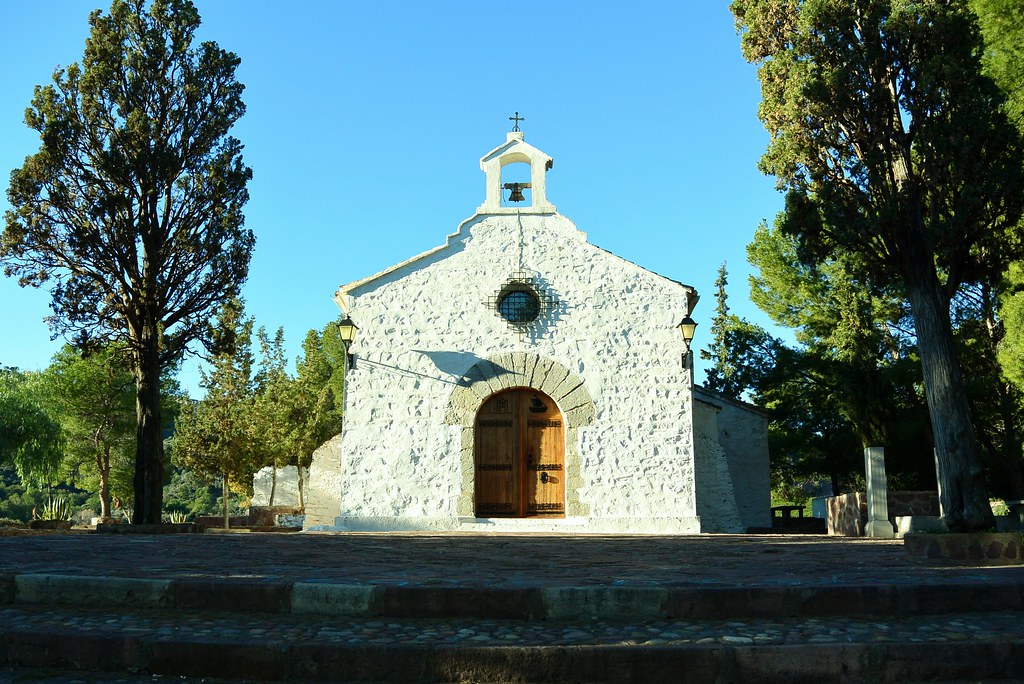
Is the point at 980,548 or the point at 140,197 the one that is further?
the point at 140,197

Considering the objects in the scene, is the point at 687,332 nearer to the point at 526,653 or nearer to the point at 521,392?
the point at 521,392

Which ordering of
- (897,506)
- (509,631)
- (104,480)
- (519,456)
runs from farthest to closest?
(104,480)
(519,456)
(897,506)
(509,631)

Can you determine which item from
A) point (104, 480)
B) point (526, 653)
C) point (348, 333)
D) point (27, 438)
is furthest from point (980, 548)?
point (104, 480)

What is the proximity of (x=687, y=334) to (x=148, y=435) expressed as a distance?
33.1ft

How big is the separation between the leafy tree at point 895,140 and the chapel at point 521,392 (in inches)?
252

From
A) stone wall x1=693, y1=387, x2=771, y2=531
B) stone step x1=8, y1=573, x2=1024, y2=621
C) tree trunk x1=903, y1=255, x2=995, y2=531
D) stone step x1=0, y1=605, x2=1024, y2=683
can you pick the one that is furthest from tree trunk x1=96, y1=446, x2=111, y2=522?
stone step x1=0, y1=605, x2=1024, y2=683

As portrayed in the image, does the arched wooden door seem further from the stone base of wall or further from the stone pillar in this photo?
the stone base of wall

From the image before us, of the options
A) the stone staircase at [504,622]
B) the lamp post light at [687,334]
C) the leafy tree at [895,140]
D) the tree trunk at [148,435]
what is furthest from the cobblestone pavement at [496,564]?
the lamp post light at [687,334]

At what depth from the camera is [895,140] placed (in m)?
10.5

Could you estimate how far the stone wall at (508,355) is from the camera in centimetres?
1645

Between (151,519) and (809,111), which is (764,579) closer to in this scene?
(809,111)

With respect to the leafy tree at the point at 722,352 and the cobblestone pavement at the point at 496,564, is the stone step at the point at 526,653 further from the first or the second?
the leafy tree at the point at 722,352

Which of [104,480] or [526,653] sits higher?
[104,480]

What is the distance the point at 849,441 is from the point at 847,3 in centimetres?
1784
